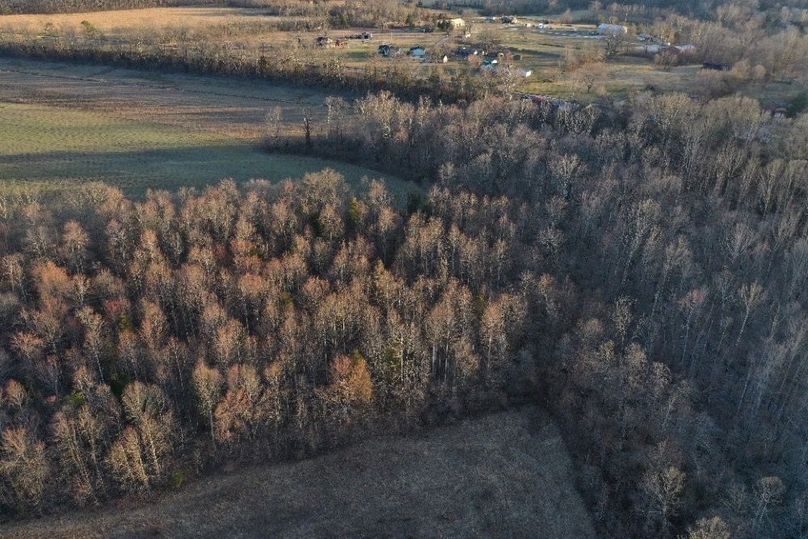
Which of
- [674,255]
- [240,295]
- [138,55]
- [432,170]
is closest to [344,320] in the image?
[240,295]

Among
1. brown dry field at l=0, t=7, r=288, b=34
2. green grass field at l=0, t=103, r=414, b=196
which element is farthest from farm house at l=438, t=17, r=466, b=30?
green grass field at l=0, t=103, r=414, b=196

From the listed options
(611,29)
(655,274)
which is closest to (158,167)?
(655,274)

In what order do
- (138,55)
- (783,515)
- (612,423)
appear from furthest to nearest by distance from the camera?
(138,55) < (612,423) < (783,515)

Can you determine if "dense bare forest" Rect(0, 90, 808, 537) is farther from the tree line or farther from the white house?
the white house

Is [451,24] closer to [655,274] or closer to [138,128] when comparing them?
[138,128]

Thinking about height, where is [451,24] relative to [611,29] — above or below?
above

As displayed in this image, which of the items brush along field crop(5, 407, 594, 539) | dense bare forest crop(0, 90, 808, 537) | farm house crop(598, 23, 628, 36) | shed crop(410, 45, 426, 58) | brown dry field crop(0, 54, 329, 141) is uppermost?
farm house crop(598, 23, 628, 36)

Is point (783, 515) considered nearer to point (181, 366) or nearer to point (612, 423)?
point (612, 423)
